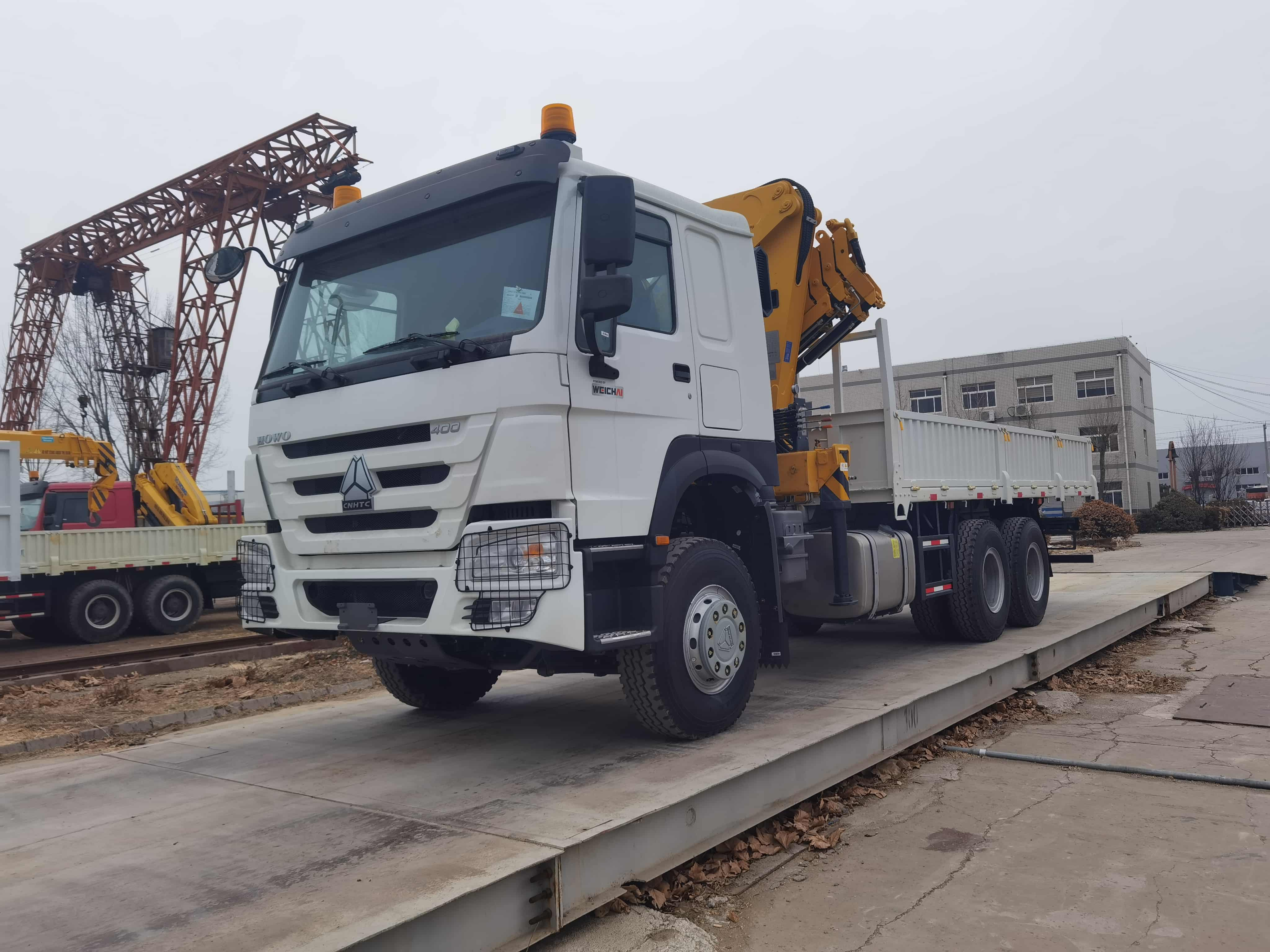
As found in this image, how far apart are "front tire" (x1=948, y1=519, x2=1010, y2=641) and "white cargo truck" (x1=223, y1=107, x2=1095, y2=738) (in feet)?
8.56

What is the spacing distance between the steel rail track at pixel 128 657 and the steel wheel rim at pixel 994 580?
6941 mm

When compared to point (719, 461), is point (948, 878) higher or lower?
lower

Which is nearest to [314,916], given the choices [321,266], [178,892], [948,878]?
[178,892]

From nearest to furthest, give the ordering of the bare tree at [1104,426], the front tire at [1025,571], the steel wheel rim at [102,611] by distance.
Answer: the front tire at [1025,571] → the steel wheel rim at [102,611] → the bare tree at [1104,426]

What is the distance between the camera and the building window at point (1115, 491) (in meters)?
46.8

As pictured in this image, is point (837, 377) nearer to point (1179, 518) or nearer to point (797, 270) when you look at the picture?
point (797, 270)

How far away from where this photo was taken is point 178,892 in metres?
3.32

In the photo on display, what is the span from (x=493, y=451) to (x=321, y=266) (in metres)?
1.82

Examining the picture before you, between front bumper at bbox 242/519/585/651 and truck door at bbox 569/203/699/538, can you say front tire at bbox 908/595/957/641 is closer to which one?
truck door at bbox 569/203/699/538

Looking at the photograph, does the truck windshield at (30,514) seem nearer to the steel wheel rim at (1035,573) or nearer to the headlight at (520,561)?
the headlight at (520,561)

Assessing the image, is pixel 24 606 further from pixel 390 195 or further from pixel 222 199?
pixel 222 199

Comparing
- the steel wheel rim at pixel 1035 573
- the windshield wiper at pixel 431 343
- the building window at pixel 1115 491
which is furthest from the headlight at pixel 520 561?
the building window at pixel 1115 491

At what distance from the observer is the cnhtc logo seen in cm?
470

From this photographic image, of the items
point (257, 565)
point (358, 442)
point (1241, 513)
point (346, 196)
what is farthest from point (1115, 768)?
point (1241, 513)
